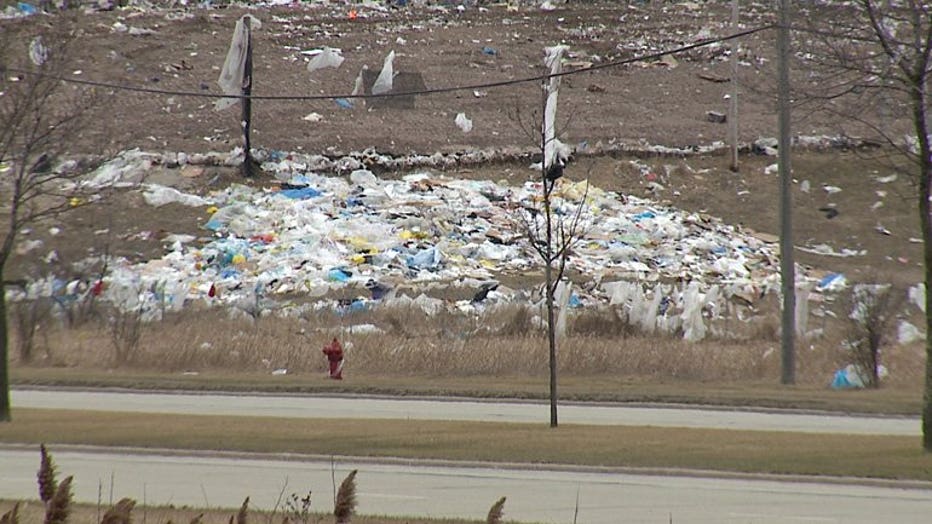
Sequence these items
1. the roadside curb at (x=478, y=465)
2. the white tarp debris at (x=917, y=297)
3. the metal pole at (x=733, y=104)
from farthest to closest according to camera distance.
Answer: the metal pole at (x=733, y=104) < the white tarp debris at (x=917, y=297) < the roadside curb at (x=478, y=465)

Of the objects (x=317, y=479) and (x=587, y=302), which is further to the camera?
(x=587, y=302)

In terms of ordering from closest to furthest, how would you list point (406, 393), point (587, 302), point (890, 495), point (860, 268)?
point (890, 495), point (406, 393), point (587, 302), point (860, 268)

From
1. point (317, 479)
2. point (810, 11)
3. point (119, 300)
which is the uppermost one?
point (810, 11)

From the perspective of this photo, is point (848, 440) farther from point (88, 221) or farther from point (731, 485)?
point (88, 221)

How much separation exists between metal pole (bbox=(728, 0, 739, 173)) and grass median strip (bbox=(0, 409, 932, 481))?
18.3m

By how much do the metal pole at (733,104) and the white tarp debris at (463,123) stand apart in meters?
9.27

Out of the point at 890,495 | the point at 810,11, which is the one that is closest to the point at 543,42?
the point at 810,11

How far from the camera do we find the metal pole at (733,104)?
114 ft

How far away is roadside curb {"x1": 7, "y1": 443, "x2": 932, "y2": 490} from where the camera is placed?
13.3m

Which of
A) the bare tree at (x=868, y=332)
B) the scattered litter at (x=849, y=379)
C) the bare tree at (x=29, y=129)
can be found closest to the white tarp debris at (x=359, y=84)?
the bare tree at (x=868, y=332)

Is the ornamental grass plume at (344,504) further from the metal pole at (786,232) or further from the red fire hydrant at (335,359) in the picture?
the red fire hydrant at (335,359)

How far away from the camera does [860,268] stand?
112 ft

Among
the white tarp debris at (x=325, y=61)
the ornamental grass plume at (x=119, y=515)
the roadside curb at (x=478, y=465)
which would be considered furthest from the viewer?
the white tarp debris at (x=325, y=61)

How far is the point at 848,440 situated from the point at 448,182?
24.3 m
